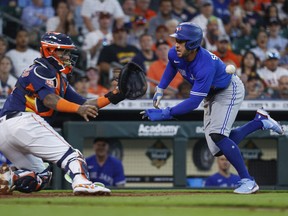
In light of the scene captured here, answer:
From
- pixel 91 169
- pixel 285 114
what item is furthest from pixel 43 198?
pixel 285 114

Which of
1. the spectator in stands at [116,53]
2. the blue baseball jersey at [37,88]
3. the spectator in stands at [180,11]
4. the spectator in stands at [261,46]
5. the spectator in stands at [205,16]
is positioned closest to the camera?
the blue baseball jersey at [37,88]

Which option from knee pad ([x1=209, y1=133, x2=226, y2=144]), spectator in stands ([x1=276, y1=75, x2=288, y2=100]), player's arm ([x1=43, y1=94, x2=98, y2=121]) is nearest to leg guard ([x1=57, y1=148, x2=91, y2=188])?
player's arm ([x1=43, y1=94, x2=98, y2=121])

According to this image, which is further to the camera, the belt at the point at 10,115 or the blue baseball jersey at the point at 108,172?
the blue baseball jersey at the point at 108,172

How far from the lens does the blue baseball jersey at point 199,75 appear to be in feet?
27.6

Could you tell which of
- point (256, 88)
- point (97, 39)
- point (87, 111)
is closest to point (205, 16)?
point (97, 39)

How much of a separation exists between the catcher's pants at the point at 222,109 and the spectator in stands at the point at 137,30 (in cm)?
547

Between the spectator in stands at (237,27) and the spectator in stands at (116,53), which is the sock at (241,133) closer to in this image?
the spectator in stands at (116,53)

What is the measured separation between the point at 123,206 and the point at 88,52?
733 cm

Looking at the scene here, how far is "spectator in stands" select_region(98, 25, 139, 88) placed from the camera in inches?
524

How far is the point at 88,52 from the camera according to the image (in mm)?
13977

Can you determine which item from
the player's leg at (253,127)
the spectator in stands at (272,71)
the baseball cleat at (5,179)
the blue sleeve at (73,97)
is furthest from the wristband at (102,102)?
the spectator in stands at (272,71)

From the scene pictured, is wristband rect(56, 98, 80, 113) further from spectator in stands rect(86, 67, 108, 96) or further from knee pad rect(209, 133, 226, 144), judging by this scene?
spectator in stands rect(86, 67, 108, 96)

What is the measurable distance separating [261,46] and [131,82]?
710 cm

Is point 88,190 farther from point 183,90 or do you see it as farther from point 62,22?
point 62,22
